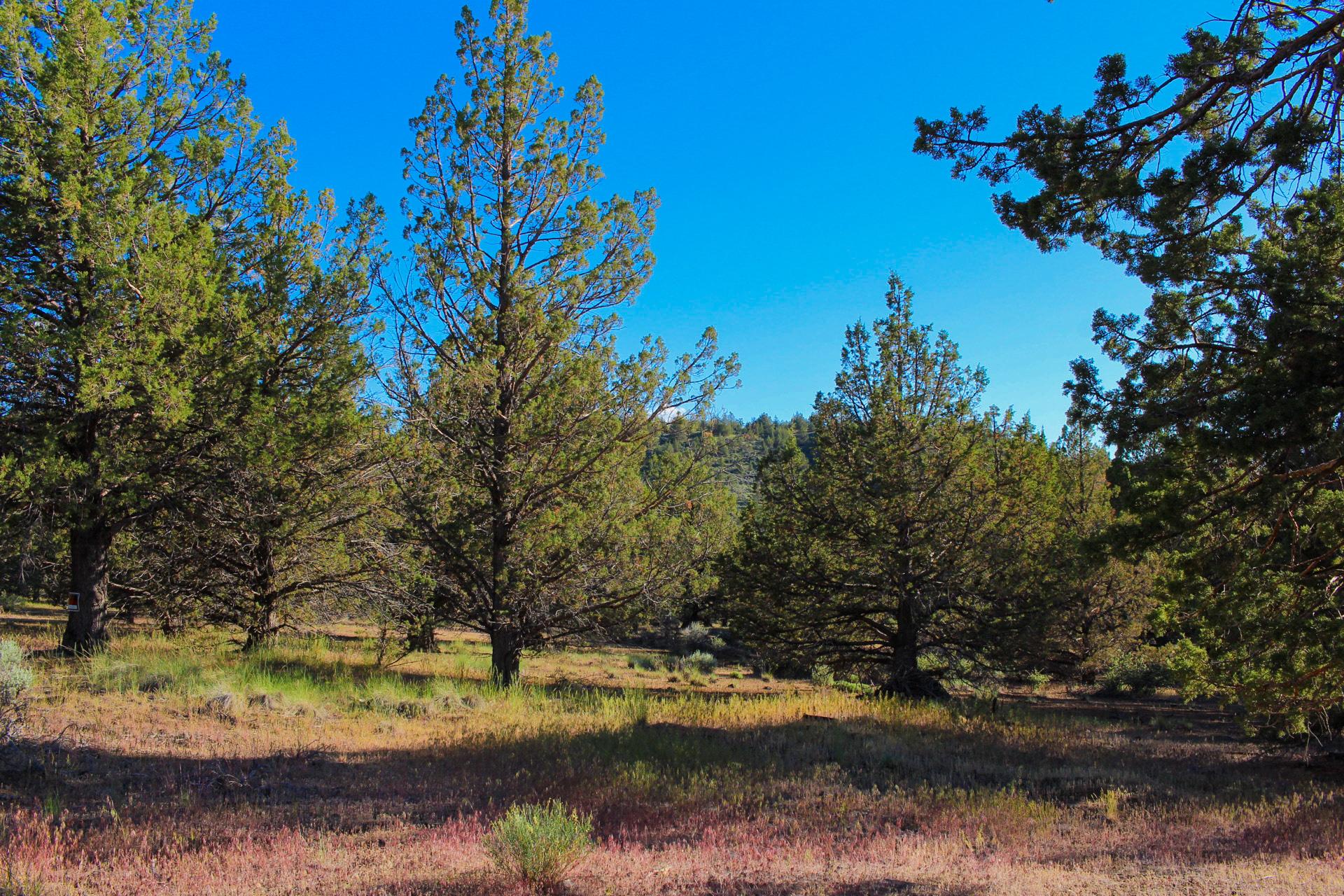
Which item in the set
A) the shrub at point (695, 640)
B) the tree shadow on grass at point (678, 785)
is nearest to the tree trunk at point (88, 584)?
the tree shadow on grass at point (678, 785)

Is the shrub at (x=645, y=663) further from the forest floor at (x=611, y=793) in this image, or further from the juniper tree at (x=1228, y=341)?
the juniper tree at (x=1228, y=341)

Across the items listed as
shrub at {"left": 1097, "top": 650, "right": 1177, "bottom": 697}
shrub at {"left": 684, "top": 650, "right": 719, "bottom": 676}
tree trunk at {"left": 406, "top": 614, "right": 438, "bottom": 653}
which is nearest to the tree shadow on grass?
tree trunk at {"left": 406, "top": 614, "right": 438, "bottom": 653}

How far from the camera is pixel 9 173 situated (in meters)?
10.4

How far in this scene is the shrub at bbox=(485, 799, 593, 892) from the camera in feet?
14.8

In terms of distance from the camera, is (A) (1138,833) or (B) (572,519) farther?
(B) (572,519)

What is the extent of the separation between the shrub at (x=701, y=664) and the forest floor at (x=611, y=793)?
14156 mm

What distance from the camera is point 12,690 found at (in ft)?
25.7

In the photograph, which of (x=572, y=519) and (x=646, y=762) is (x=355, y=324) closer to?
(x=572, y=519)

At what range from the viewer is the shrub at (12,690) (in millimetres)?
6738

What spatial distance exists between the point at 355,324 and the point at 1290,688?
15022mm

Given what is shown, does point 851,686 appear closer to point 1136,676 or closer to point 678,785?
point 1136,676

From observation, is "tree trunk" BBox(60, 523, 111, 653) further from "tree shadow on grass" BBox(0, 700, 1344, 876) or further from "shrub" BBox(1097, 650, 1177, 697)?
"shrub" BBox(1097, 650, 1177, 697)

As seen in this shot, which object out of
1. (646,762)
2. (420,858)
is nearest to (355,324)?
(646,762)

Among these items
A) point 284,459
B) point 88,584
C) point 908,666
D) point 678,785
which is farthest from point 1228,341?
point 88,584
